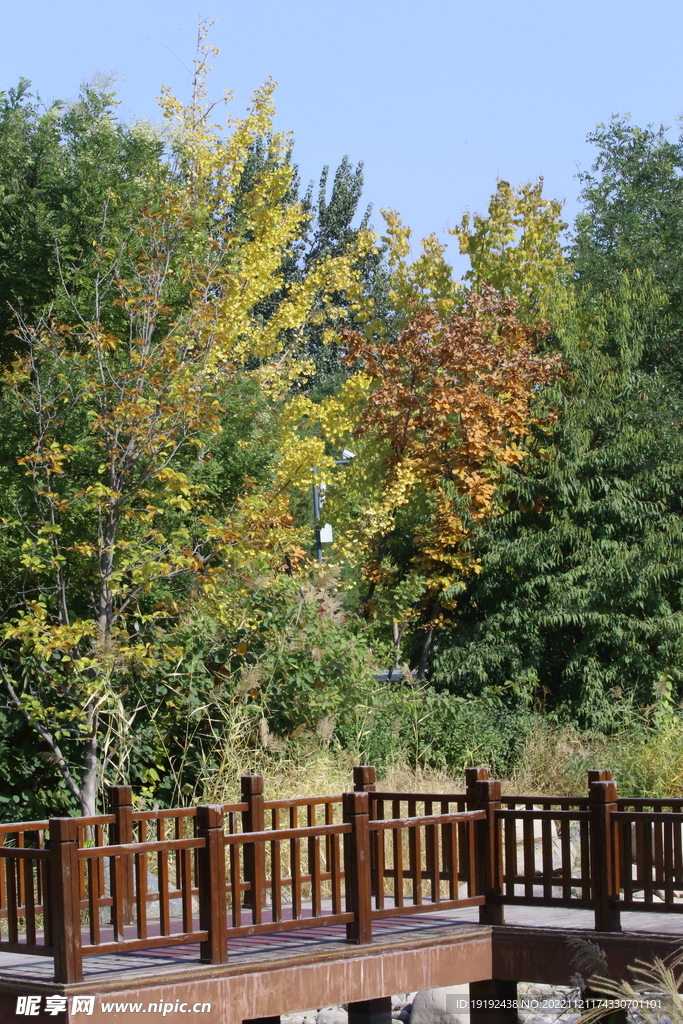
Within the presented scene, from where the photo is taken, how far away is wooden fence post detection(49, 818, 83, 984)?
582 centimetres

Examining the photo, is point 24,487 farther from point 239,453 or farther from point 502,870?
point 502,870

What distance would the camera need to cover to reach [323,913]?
7.52 meters

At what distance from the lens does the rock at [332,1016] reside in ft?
31.5

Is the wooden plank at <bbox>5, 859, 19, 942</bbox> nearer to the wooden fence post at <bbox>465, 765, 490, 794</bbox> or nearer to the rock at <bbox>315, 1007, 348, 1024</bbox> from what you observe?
the wooden fence post at <bbox>465, 765, 490, 794</bbox>

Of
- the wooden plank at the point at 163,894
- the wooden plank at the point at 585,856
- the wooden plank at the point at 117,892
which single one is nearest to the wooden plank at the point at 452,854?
the wooden plank at the point at 585,856

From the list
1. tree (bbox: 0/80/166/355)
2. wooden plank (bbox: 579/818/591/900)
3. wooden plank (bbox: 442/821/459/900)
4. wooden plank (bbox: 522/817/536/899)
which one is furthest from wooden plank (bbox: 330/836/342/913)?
tree (bbox: 0/80/166/355)

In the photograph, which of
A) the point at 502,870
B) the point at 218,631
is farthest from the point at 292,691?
the point at 502,870

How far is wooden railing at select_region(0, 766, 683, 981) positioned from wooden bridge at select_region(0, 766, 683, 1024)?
0.01 m

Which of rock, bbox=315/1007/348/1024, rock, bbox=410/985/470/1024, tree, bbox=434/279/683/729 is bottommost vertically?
rock, bbox=315/1007/348/1024

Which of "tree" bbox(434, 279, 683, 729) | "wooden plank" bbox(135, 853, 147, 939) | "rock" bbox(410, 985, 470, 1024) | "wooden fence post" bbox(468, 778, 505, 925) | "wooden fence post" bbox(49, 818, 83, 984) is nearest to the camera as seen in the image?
"wooden fence post" bbox(49, 818, 83, 984)

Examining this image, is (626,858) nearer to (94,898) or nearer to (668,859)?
(668,859)

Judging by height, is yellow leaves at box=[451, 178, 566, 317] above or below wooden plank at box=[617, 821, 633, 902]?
above

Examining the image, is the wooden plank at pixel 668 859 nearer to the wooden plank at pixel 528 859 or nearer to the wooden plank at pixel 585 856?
the wooden plank at pixel 585 856

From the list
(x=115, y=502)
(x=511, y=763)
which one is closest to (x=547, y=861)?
(x=115, y=502)
